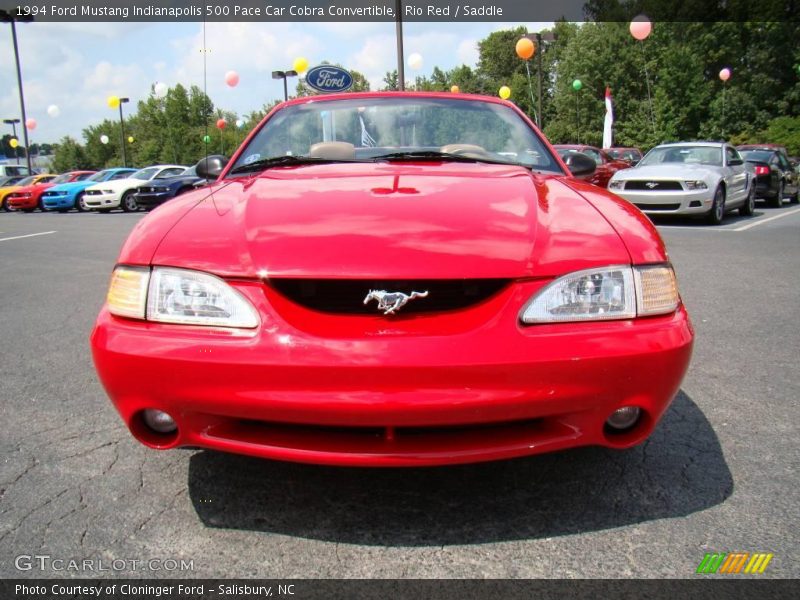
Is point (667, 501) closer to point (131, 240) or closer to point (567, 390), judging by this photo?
point (567, 390)

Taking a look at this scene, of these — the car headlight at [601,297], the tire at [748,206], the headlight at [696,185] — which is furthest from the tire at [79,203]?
the car headlight at [601,297]

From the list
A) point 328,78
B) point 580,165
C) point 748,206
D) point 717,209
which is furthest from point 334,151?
point 328,78

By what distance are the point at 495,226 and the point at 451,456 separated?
0.68 m

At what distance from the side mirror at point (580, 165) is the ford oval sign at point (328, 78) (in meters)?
12.6

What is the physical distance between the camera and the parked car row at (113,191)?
19.4 m

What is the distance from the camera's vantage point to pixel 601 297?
189cm

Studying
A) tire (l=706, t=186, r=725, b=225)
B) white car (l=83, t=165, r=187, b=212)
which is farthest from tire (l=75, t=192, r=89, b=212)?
tire (l=706, t=186, r=725, b=225)

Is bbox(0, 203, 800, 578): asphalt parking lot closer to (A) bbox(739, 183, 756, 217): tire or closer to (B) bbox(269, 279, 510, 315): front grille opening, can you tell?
(B) bbox(269, 279, 510, 315): front grille opening

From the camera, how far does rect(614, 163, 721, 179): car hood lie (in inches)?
434

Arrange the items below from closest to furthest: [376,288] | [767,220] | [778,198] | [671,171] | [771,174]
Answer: [376,288] < [671,171] < [767,220] < [771,174] < [778,198]

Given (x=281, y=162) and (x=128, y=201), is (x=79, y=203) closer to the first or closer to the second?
(x=128, y=201)

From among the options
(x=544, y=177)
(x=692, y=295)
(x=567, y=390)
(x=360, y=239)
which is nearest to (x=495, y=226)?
(x=360, y=239)

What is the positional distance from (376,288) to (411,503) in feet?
2.44

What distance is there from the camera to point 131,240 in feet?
6.98
